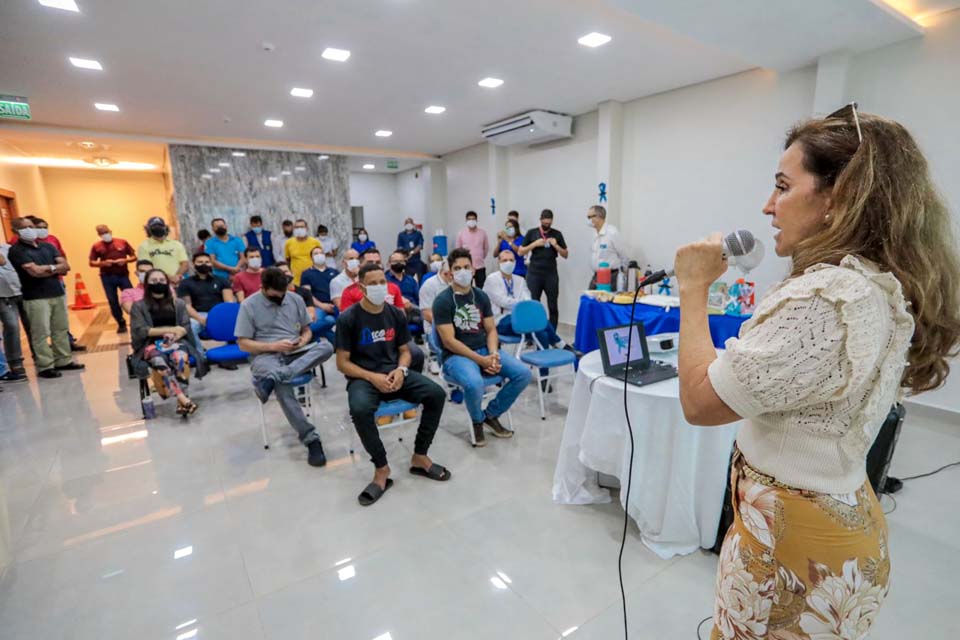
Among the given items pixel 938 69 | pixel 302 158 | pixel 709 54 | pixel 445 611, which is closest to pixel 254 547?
pixel 445 611

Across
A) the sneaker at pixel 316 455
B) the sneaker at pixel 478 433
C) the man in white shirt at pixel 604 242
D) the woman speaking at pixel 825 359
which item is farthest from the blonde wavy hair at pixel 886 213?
the man in white shirt at pixel 604 242

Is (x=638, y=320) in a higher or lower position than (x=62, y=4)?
lower

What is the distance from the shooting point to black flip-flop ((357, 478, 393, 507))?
8.07 ft

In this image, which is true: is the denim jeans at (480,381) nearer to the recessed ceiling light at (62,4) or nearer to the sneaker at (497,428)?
the sneaker at (497,428)

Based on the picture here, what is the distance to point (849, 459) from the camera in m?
0.71

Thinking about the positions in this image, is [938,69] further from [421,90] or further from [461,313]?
[421,90]

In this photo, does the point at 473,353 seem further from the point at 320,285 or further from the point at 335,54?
the point at 335,54

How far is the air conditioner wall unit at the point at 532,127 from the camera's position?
234 inches

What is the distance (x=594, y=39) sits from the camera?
3.74 m

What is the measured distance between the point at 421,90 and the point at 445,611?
491 cm

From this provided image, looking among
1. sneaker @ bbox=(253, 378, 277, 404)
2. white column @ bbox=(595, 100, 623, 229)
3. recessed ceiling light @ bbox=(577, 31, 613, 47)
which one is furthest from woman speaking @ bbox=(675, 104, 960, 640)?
white column @ bbox=(595, 100, 623, 229)

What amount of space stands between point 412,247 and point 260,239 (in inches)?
102

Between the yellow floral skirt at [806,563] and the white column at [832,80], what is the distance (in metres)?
4.20

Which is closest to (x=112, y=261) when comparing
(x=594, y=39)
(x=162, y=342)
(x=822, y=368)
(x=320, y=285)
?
(x=320, y=285)
